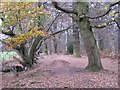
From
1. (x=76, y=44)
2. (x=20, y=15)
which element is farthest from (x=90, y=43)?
(x=76, y=44)

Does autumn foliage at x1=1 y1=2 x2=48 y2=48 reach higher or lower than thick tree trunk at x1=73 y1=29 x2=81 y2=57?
higher

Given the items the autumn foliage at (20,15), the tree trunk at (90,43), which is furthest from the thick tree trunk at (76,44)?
the autumn foliage at (20,15)

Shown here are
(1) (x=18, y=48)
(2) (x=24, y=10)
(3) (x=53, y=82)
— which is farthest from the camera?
(1) (x=18, y=48)

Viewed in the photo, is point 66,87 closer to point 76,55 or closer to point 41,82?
point 41,82

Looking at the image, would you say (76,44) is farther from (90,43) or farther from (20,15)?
(20,15)

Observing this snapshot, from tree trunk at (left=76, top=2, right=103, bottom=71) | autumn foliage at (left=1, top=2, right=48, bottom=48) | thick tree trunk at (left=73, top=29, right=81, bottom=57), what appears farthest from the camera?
thick tree trunk at (left=73, top=29, right=81, bottom=57)

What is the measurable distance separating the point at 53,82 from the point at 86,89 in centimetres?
143

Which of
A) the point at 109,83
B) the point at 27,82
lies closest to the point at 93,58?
the point at 109,83

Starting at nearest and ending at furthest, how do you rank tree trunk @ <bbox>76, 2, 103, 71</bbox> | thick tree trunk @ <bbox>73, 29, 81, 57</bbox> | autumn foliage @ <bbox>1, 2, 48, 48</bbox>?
autumn foliage @ <bbox>1, 2, 48, 48</bbox> < tree trunk @ <bbox>76, 2, 103, 71</bbox> < thick tree trunk @ <bbox>73, 29, 81, 57</bbox>

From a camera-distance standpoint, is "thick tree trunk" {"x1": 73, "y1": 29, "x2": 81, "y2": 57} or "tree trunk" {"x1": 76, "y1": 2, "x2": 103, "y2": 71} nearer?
"tree trunk" {"x1": 76, "y1": 2, "x2": 103, "y2": 71}

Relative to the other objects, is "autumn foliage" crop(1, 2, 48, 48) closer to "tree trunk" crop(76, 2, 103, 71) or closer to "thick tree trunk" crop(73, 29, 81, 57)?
"tree trunk" crop(76, 2, 103, 71)

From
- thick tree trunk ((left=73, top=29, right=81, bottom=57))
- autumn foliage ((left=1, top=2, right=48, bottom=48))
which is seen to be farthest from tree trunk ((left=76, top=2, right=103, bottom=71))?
thick tree trunk ((left=73, top=29, right=81, bottom=57))

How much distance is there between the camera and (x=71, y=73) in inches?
371

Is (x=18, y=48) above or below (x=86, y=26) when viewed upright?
below
